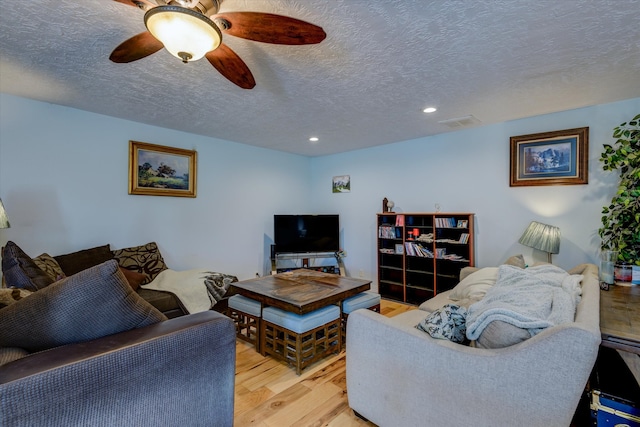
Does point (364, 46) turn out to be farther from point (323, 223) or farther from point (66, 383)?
point (323, 223)

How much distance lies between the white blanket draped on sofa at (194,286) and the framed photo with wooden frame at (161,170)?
1025mm

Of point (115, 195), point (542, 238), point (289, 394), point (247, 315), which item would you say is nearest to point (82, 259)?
point (115, 195)

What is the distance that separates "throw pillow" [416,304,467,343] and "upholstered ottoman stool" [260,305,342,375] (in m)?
1.02

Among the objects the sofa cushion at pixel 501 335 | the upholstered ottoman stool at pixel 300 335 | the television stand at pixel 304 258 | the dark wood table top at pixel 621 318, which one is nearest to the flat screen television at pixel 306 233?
the television stand at pixel 304 258

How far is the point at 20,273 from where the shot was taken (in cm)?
171

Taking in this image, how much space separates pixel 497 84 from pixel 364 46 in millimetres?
1256

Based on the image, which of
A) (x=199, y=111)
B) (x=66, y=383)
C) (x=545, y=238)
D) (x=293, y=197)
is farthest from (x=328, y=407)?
(x=293, y=197)

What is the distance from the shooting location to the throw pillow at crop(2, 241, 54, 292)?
1684 mm

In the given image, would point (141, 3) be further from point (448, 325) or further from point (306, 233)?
point (306, 233)

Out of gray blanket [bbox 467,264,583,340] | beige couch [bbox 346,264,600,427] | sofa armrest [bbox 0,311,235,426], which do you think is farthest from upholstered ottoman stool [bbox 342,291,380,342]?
sofa armrest [bbox 0,311,235,426]

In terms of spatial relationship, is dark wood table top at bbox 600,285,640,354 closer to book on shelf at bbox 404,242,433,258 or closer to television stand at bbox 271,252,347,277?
book on shelf at bbox 404,242,433,258

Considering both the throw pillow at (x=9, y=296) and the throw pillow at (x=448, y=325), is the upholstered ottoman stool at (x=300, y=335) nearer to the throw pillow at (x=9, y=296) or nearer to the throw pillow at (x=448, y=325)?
the throw pillow at (x=448, y=325)

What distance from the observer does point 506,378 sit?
1215mm

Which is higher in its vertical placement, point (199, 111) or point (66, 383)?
point (199, 111)
